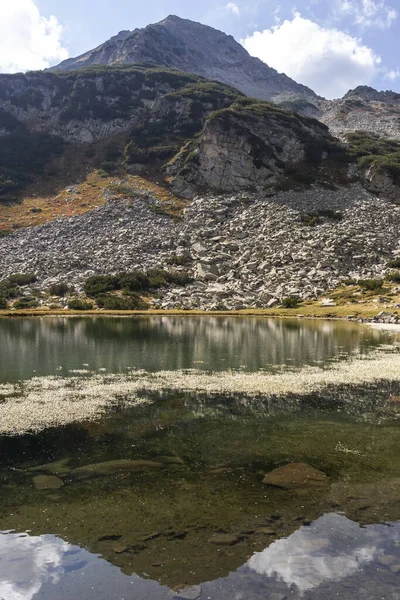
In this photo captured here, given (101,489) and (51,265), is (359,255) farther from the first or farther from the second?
(101,489)

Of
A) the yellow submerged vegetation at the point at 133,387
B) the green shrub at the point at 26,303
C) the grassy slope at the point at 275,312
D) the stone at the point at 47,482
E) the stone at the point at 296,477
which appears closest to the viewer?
the stone at the point at 47,482

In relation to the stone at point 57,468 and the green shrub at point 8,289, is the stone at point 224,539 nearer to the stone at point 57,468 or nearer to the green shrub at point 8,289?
the stone at point 57,468

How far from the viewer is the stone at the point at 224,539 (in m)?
9.40

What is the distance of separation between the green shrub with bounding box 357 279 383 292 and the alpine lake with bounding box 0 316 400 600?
5434cm

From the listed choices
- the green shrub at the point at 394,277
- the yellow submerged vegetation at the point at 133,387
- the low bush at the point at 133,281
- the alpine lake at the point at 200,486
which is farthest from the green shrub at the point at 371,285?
the alpine lake at the point at 200,486

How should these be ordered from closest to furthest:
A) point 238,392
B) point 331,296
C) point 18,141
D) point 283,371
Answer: point 238,392 → point 283,371 → point 331,296 → point 18,141

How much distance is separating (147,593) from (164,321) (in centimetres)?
5655

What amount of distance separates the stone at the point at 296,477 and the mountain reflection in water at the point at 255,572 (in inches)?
94.5

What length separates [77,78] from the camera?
579ft

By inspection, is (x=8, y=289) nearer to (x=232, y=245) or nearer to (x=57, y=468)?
(x=232, y=245)

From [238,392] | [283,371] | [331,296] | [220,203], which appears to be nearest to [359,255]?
[331,296]

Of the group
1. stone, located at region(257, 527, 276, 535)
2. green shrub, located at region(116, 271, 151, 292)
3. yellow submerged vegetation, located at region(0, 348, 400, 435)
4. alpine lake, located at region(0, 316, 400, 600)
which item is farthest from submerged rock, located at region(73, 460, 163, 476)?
green shrub, located at region(116, 271, 151, 292)

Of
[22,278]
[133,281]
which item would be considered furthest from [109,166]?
[133,281]

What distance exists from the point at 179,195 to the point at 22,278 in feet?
179
